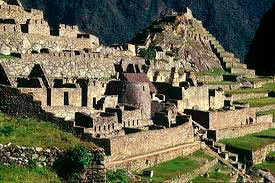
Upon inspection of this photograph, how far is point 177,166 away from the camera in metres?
30.2

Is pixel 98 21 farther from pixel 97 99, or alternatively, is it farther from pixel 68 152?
pixel 68 152

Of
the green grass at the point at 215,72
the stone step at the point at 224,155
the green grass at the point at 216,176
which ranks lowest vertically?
the green grass at the point at 216,176

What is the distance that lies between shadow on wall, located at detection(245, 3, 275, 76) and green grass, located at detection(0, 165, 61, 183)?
72762 mm

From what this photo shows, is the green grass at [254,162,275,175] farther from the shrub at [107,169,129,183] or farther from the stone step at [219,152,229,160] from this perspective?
the shrub at [107,169,129,183]

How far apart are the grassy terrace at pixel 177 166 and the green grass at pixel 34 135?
6136 millimetres

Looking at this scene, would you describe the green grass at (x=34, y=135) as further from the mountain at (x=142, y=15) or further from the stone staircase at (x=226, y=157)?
the mountain at (x=142, y=15)

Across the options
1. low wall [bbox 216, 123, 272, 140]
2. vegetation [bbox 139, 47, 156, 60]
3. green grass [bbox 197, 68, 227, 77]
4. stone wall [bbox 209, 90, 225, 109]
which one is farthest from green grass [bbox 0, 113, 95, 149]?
green grass [bbox 197, 68, 227, 77]

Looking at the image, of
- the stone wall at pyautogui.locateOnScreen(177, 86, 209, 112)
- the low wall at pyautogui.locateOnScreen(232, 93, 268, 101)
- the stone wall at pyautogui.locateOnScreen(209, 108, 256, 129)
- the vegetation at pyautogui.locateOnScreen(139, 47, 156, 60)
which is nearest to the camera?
the stone wall at pyautogui.locateOnScreen(209, 108, 256, 129)

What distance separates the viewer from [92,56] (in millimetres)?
40750

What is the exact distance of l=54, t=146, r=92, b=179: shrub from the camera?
63.5 feet

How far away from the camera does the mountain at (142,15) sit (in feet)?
273

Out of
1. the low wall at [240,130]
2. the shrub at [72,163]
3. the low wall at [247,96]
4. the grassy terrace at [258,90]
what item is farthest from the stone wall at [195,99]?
the shrub at [72,163]

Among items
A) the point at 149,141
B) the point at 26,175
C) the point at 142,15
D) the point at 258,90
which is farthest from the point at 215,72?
the point at 26,175

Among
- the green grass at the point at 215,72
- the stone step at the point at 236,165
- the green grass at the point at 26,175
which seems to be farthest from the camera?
the green grass at the point at 215,72
